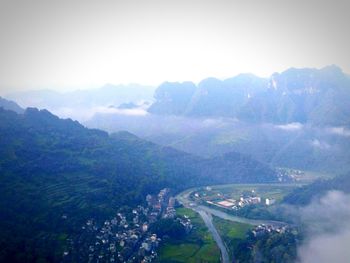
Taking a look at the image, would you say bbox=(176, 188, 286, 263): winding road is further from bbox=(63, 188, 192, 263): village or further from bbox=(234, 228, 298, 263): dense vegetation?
bbox=(63, 188, 192, 263): village

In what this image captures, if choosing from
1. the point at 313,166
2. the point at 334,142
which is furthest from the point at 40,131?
the point at 334,142

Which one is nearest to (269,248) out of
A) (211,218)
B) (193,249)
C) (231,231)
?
(193,249)

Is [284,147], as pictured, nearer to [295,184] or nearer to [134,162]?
[295,184]

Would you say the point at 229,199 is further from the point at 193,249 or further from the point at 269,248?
the point at 269,248

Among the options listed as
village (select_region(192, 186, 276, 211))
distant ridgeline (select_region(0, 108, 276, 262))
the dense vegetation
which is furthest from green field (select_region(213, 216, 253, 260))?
distant ridgeline (select_region(0, 108, 276, 262))

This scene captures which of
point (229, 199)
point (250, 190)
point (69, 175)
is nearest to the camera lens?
point (69, 175)

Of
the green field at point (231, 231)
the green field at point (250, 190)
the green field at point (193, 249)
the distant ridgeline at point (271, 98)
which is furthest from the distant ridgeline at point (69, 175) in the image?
the distant ridgeline at point (271, 98)
